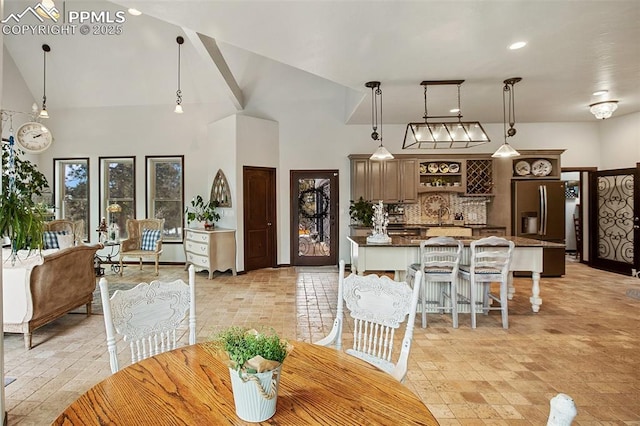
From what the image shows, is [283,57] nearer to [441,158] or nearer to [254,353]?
[254,353]

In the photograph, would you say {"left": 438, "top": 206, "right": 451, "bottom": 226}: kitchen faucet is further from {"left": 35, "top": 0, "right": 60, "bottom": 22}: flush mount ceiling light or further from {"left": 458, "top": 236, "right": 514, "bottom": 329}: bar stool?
{"left": 35, "top": 0, "right": 60, "bottom": 22}: flush mount ceiling light

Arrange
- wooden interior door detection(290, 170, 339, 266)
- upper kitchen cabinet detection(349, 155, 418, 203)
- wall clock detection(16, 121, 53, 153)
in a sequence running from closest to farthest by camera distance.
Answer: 1. wall clock detection(16, 121, 53, 153)
2. upper kitchen cabinet detection(349, 155, 418, 203)
3. wooden interior door detection(290, 170, 339, 266)

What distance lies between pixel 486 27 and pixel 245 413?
360 centimetres

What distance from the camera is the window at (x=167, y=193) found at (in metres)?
7.84

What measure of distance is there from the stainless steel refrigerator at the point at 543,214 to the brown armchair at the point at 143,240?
715cm

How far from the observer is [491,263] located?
388 centimetres

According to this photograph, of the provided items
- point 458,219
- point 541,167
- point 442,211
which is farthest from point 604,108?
point 442,211

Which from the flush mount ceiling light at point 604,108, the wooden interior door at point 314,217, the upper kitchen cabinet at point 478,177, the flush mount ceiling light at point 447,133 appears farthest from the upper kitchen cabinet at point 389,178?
the flush mount ceiling light at point 604,108

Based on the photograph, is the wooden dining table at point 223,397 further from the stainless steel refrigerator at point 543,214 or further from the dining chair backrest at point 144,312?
the stainless steel refrigerator at point 543,214

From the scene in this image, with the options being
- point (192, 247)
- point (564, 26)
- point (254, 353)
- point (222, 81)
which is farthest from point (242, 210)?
point (254, 353)

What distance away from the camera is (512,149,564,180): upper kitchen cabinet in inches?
265

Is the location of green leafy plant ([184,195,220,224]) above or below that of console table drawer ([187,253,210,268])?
above

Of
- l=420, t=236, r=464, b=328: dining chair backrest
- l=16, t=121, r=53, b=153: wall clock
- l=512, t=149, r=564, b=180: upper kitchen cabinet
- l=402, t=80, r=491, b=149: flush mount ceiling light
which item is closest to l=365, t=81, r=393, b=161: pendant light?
l=402, t=80, r=491, b=149: flush mount ceiling light

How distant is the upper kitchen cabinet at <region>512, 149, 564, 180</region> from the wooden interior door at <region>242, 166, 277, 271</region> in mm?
5083
